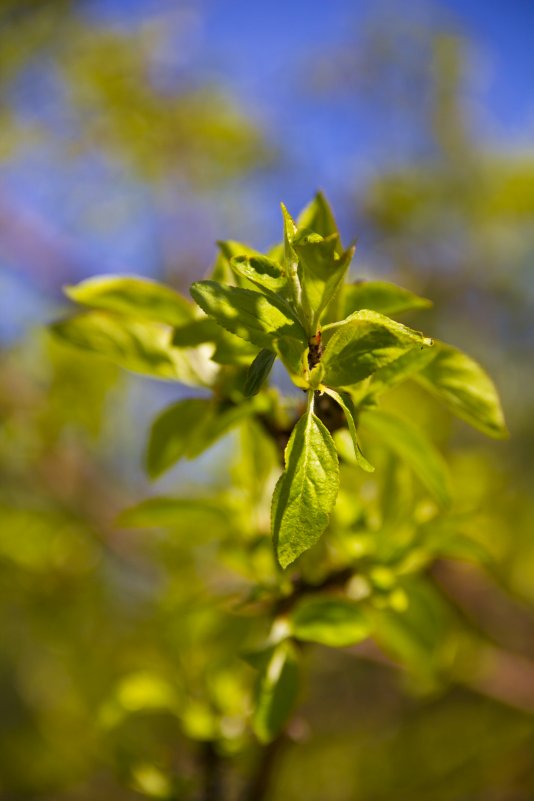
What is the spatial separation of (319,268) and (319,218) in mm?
150

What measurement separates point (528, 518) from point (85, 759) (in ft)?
5.10

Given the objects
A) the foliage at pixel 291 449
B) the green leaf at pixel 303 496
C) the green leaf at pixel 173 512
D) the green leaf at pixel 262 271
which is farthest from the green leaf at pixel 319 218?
the green leaf at pixel 173 512

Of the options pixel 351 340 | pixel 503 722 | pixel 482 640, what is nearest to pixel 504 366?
pixel 503 722

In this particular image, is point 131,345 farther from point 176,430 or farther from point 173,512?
point 173,512

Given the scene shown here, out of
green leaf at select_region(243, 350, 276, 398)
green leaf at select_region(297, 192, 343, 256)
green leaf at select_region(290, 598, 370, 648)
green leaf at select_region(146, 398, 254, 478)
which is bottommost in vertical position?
green leaf at select_region(290, 598, 370, 648)

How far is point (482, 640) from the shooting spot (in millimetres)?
1631

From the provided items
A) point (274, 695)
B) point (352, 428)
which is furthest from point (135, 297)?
point (274, 695)

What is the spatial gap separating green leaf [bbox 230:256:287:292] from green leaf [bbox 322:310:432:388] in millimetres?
54

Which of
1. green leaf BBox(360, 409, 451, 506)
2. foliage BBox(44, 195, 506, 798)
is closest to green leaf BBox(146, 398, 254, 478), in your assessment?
foliage BBox(44, 195, 506, 798)

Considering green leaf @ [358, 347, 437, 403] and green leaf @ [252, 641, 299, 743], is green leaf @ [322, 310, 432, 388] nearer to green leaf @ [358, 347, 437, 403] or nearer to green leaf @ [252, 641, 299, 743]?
green leaf @ [358, 347, 437, 403]

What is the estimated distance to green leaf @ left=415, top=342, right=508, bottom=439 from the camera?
628 mm

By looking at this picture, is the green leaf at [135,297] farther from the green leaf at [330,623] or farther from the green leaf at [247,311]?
the green leaf at [330,623]

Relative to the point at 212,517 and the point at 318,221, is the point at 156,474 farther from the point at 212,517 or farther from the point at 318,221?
the point at 318,221

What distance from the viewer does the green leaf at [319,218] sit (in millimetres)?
630
